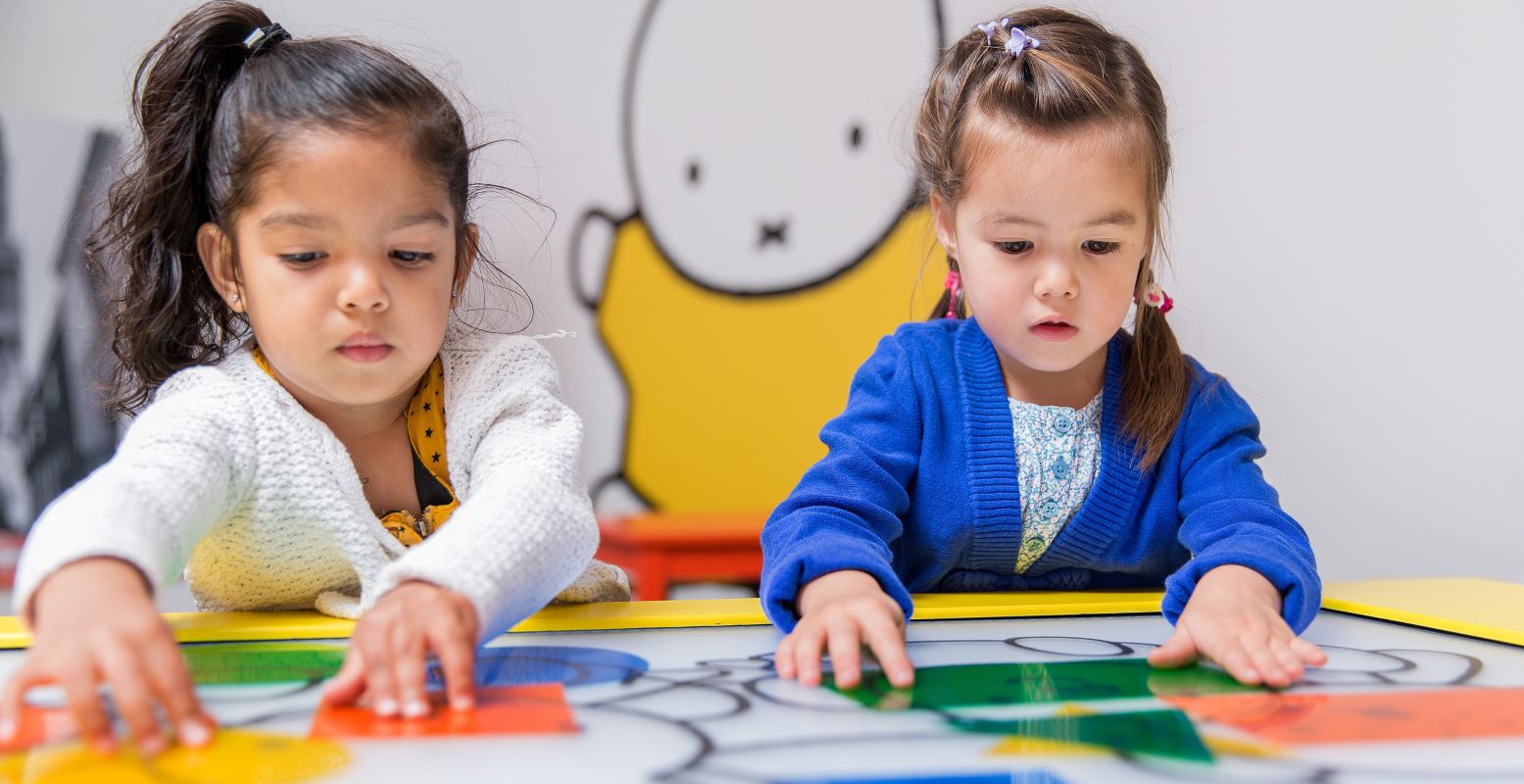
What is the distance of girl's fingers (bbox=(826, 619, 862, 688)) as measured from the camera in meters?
0.61

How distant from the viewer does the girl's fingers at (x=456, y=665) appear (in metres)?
0.55

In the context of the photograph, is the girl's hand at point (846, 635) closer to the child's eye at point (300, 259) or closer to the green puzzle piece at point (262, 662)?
the green puzzle piece at point (262, 662)

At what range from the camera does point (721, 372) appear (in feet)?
5.84

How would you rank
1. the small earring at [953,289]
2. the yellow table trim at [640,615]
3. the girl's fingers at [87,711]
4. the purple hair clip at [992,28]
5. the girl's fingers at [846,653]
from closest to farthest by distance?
1. the girl's fingers at [87,711]
2. the girl's fingers at [846,653]
3. the yellow table trim at [640,615]
4. the purple hair clip at [992,28]
5. the small earring at [953,289]

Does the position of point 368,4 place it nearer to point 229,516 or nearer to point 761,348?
point 761,348

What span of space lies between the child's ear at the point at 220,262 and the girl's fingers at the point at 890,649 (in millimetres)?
541

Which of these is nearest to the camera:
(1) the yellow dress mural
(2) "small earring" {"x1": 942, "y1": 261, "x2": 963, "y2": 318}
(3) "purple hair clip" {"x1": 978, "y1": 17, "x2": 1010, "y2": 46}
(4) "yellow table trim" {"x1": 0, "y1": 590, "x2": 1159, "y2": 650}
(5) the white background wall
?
(4) "yellow table trim" {"x1": 0, "y1": 590, "x2": 1159, "y2": 650}

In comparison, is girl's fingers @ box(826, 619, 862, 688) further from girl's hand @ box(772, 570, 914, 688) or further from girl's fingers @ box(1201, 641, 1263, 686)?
girl's fingers @ box(1201, 641, 1263, 686)

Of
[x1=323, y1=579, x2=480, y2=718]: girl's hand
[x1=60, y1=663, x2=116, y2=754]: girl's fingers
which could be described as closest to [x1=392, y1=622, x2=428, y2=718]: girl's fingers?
[x1=323, y1=579, x2=480, y2=718]: girl's hand

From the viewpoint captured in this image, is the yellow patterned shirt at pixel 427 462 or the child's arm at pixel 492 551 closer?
the child's arm at pixel 492 551

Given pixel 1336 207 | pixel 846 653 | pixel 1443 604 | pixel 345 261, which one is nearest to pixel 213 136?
pixel 345 261

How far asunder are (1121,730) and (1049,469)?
485mm

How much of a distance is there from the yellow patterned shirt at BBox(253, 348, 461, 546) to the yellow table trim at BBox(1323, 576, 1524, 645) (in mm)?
670

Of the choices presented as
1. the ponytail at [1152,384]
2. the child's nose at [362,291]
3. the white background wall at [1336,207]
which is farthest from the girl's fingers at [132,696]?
the white background wall at [1336,207]
